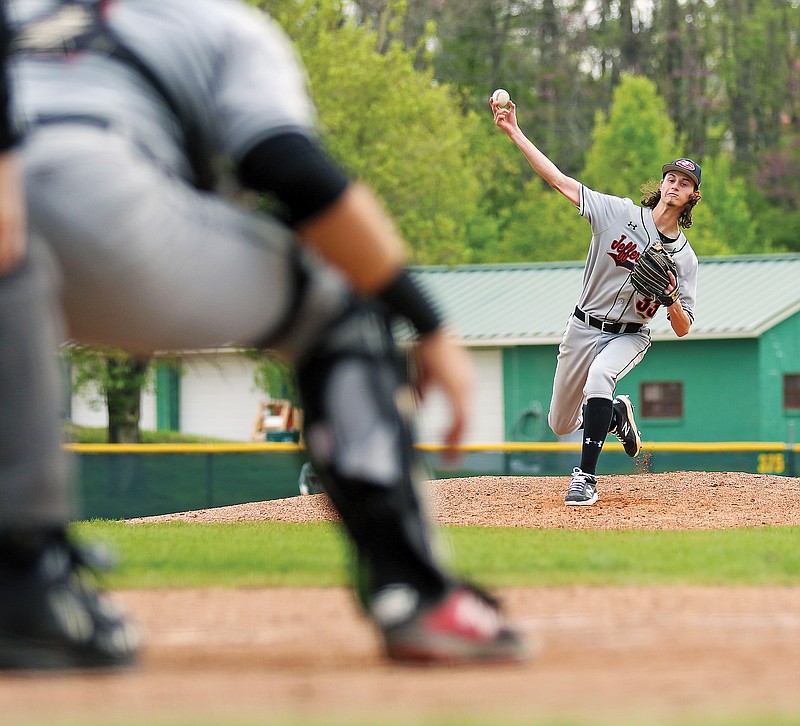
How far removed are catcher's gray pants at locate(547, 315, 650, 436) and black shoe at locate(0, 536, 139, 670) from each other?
789cm

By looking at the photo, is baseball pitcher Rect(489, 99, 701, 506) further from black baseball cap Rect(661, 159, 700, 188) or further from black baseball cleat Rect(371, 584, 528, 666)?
black baseball cleat Rect(371, 584, 528, 666)

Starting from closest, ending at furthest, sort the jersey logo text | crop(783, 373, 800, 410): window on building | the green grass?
the green grass → the jersey logo text → crop(783, 373, 800, 410): window on building

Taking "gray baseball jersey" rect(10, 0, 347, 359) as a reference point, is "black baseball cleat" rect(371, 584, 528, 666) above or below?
below

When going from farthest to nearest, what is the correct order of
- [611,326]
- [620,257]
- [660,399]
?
[660,399] < [611,326] < [620,257]

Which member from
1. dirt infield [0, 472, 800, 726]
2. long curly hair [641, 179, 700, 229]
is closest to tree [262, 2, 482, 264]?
long curly hair [641, 179, 700, 229]

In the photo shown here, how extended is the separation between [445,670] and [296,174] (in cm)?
104

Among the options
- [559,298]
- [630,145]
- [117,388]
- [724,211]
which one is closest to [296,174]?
[117,388]

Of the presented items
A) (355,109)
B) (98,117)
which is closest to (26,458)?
(98,117)

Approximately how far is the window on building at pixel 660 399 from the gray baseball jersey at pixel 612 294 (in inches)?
882

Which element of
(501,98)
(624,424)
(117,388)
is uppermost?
(501,98)

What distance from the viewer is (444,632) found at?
10.3ft

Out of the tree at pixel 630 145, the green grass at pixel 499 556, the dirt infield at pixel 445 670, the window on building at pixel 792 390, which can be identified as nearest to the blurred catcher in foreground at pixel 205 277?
the dirt infield at pixel 445 670

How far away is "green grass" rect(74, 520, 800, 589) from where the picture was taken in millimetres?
5520

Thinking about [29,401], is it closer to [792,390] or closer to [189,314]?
[189,314]
